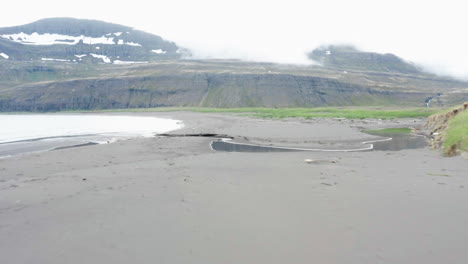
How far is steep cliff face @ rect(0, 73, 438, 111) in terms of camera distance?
506 ft

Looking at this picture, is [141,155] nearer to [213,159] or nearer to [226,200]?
[213,159]

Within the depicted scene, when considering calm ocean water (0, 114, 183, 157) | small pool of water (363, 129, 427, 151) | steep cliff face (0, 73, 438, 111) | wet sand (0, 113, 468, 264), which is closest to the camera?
wet sand (0, 113, 468, 264)

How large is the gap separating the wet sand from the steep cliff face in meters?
143

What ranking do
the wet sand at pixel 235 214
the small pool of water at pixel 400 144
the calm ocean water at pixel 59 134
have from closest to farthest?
1. the wet sand at pixel 235 214
2. the small pool of water at pixel 400 144
3. the calm ocean water at pixel 59 134

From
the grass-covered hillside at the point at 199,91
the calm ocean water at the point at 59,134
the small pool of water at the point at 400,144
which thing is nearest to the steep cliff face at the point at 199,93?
the grass-covered hillside at the point at 199,91

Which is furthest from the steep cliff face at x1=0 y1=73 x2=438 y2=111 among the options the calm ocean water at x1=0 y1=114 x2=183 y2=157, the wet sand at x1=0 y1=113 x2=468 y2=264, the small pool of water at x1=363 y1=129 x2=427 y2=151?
the wet sand at x1=0 y1=113 x2=468 y2=264

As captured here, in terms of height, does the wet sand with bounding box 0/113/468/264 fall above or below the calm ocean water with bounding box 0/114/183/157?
above

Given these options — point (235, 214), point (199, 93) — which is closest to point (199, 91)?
point (199, 93)

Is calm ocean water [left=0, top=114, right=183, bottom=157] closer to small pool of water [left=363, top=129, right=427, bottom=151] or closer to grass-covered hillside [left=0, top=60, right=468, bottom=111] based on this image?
small pool of water [left=363, top=129, right=427, bottom=151]

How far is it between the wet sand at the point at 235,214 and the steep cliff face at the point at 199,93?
143095mm

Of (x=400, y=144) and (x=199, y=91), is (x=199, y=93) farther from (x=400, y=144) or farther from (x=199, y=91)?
(x=400, y=144)

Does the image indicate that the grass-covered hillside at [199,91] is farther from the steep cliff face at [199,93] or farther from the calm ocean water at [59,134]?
the calm ocean water at [59,134]

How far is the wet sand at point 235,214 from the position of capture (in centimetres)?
591

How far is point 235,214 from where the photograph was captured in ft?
26.6
